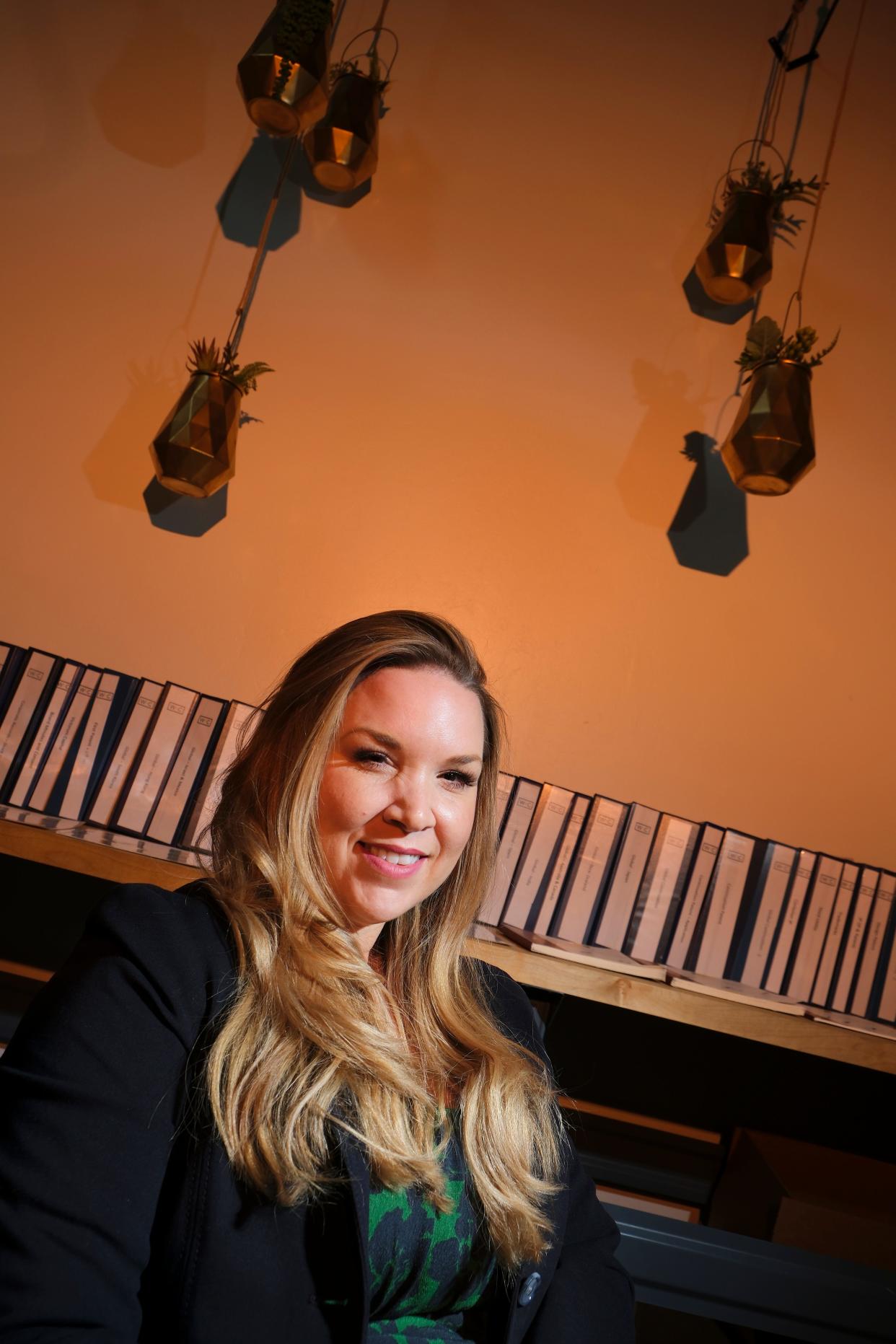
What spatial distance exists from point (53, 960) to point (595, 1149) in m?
1.25

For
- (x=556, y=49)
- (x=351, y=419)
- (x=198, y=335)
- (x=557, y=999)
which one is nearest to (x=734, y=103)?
(x=556, y=49)

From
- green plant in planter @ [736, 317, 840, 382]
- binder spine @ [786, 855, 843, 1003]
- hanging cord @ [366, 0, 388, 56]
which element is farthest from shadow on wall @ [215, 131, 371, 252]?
binder spine @ [786, 855, 843, 1003]

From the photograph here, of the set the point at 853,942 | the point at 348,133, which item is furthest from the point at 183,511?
the point at 853,942

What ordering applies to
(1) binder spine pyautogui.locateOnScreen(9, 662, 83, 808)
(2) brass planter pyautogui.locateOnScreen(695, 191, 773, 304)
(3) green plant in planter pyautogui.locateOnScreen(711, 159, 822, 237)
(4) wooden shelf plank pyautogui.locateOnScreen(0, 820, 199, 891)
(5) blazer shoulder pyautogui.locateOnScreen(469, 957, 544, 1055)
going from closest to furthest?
(5) blazer shoulder pyautogui.locateOnScreen(469, 957, 544, 1055), (4) wooden shelf plank pyautogui.locateOnScreen(0, 820, 199, 891), (1) binder spine pyautogui.locateOnScreen(9, 662, 83, 808), (2) brass planter pyautogui.locateOnScreen(695, 191, 773, 304), (3) green plant in planter pyautogui.locateOnScreen(711, 159, 822, 237)

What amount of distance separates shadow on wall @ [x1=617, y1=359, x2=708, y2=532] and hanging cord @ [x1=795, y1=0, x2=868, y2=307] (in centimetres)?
39

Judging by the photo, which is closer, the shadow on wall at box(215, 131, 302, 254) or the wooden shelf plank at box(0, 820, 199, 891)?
the wooden shelf plank at box(0, 820, 199, 891)

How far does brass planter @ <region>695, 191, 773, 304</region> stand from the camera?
2.09 metres

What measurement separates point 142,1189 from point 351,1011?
263 millimetres

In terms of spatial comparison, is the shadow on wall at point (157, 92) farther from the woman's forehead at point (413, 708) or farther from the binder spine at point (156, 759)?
the woman's forehead at point (413, 708)

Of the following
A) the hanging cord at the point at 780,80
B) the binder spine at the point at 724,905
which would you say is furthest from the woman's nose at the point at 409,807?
the hanging cord at the point at 780,80

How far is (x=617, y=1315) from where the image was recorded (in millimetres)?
1177

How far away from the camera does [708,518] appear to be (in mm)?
2369

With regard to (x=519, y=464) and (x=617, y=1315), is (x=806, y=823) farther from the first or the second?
(x=617, y=1315)

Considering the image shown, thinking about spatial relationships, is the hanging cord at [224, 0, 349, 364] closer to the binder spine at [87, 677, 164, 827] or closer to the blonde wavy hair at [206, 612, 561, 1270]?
the binder spine at [87, 677, 164, 827]
